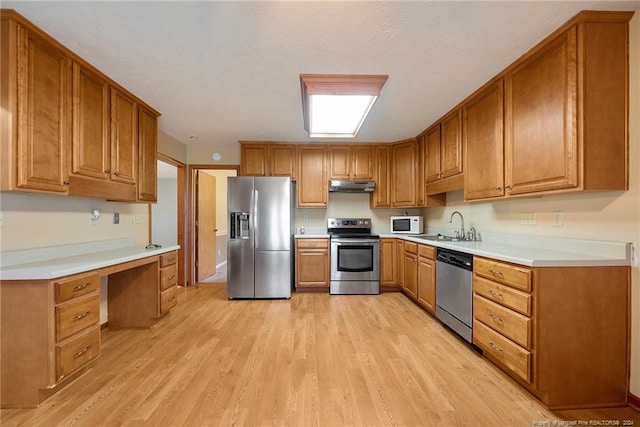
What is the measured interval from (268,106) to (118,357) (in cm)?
270

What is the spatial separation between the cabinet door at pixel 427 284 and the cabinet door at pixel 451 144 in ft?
3.69

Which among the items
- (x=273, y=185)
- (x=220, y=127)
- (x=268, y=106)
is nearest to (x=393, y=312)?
(x=273, y=185)

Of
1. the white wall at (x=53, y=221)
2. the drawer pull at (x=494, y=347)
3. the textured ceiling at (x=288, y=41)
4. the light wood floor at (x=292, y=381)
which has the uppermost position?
the textured ceiling at (x=288, y=41)

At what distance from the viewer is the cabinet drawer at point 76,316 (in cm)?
177

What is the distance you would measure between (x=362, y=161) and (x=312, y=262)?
1.81 meters

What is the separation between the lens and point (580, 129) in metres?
1.71

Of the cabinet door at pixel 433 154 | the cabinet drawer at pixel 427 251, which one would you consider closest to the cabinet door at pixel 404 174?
the cabinet door at pixel 433 154

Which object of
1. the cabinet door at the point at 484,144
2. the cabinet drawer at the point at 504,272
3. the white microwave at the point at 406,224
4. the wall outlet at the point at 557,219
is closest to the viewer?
the cabinet drawer at the point at 504,272

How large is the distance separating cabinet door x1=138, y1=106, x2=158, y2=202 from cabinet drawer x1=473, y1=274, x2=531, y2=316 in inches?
133

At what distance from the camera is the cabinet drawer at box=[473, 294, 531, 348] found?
1.81 m

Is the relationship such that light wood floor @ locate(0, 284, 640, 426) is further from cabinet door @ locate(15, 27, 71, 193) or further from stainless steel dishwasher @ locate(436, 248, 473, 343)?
cabinet door @ locate(15, 27, 71, 193)

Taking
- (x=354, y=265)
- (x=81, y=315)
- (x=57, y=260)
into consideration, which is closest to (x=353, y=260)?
(x=354, y=265)

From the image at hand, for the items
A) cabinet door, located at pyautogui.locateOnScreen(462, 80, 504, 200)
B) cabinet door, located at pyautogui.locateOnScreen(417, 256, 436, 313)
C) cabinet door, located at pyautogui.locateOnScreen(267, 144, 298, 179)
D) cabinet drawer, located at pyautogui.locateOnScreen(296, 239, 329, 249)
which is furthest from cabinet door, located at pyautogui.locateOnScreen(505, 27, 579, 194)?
cabinet door, located at pyautogui.locateOnScreen(267, 144, 298, 179)

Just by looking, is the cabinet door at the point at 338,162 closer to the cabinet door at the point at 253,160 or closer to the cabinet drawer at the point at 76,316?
the cabinet door at the point at 253,160
